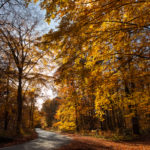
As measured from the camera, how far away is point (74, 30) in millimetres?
3023

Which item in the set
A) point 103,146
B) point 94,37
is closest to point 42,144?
point 103,146

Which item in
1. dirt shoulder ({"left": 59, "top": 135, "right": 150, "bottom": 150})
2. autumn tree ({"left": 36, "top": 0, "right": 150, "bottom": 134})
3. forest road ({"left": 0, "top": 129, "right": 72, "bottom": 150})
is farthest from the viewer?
forest road ({"left": 0, "top": 129, "right": 72, "bottom": 150})

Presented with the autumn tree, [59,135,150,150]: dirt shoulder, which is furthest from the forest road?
the autumn tree

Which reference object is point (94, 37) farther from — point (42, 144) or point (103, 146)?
point (42, 144)

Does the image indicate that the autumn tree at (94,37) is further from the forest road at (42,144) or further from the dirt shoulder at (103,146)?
the forest road at (42,144)

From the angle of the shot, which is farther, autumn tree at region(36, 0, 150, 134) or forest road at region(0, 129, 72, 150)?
forest road at region(0, 129, 72, 150)

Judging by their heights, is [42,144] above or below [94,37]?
below

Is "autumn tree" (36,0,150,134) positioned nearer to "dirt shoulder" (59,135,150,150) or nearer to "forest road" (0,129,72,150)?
"dirt shoulder" (59,135,150,150)

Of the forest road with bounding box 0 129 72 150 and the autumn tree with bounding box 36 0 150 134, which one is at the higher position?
the autumn tree with bounding box 36 0 150 134

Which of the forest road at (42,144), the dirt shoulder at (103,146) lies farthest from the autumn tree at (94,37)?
the forest road at (42,144)

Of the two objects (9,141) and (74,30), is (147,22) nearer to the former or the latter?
(74,30)

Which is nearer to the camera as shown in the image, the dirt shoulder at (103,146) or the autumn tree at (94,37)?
the autumn tree at (94,37)

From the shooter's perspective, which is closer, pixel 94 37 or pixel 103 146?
pixel 94 37

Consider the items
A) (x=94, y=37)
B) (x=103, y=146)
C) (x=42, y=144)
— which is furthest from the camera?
(x=42, y=144)
